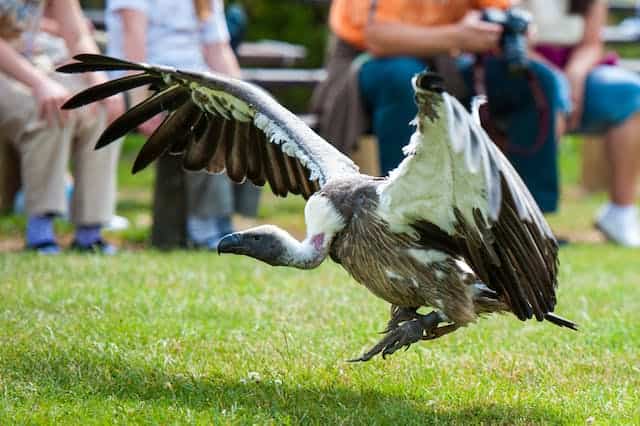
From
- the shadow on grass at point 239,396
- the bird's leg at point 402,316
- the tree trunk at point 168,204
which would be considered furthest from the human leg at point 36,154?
the bird's leg at point 402,316

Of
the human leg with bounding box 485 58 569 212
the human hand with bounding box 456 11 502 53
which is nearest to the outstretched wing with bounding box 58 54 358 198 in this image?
the human hand with bounding box 456 11 502 53

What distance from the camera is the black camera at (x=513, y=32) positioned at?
25.8 feet

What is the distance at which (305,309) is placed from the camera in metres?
5.70

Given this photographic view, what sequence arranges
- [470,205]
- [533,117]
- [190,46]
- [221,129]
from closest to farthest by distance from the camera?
[470,205]
[221,129]
[190,46]
[533,117]

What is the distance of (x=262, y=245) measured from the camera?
4.43 metres

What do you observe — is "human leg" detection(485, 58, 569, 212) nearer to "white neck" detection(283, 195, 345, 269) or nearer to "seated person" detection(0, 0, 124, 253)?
"seated person" detection(0, 0, 124, 253)

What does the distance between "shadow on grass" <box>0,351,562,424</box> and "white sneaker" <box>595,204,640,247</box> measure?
4.97 m

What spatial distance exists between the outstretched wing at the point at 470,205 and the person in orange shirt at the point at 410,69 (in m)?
3.89

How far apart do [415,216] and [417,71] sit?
13.0ft

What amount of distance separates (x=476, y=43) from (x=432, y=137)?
4301 millimetres

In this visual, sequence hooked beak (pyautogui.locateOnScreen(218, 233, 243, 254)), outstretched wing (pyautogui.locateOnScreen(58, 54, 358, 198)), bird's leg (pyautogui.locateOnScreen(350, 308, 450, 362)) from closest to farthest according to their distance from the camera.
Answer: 1. bird's leg (pyautogui.locateOnScreen(350, 308, 450, 362))
2. hooked beak (pyautogui.locateOnScreen(218, 233, 243, 254))
3. outstretched wing (pyautogui.locateOnScreen(58, 54, 358, 198))

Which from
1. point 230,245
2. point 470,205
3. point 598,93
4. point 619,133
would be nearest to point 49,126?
point 230,245

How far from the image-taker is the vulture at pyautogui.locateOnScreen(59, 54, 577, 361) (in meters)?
3.78

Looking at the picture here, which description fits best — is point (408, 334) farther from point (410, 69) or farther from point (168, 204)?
point (410, 69)
